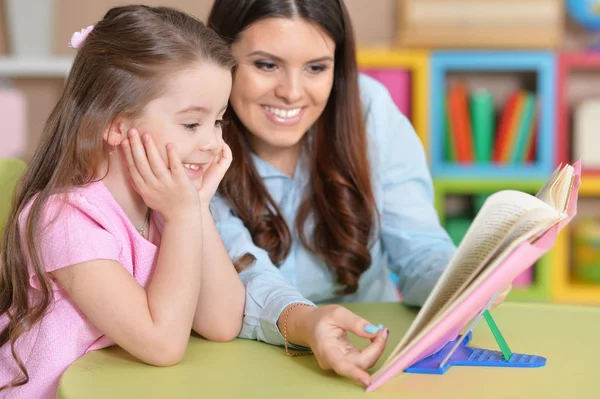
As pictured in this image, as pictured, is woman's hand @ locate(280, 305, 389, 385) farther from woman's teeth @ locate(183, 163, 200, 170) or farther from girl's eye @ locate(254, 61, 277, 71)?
girl's eye @ locate(254, 61, 277, 71)

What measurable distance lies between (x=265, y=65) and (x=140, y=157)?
1.51ft

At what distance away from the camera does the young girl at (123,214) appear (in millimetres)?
1093

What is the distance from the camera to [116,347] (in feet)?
3.80

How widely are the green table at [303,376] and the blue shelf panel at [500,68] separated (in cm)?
186

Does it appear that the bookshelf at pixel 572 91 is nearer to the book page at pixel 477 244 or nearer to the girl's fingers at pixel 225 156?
the girl's fingers at pixel 225 156

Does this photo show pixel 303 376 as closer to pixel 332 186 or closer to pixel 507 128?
pixel 332 186

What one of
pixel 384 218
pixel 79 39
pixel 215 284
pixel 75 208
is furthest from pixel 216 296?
pixel 384 218

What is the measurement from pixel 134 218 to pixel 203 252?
114 mm

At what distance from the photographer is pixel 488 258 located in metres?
0.90

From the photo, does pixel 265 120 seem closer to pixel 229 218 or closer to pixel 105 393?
pixel 229 218

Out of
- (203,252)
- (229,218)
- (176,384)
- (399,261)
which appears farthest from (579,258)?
(176,384)

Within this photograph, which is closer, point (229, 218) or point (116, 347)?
point (116, 347)

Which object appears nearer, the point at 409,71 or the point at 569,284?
the point at 409,71

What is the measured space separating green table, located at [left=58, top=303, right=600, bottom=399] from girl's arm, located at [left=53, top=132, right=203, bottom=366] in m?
0.03
